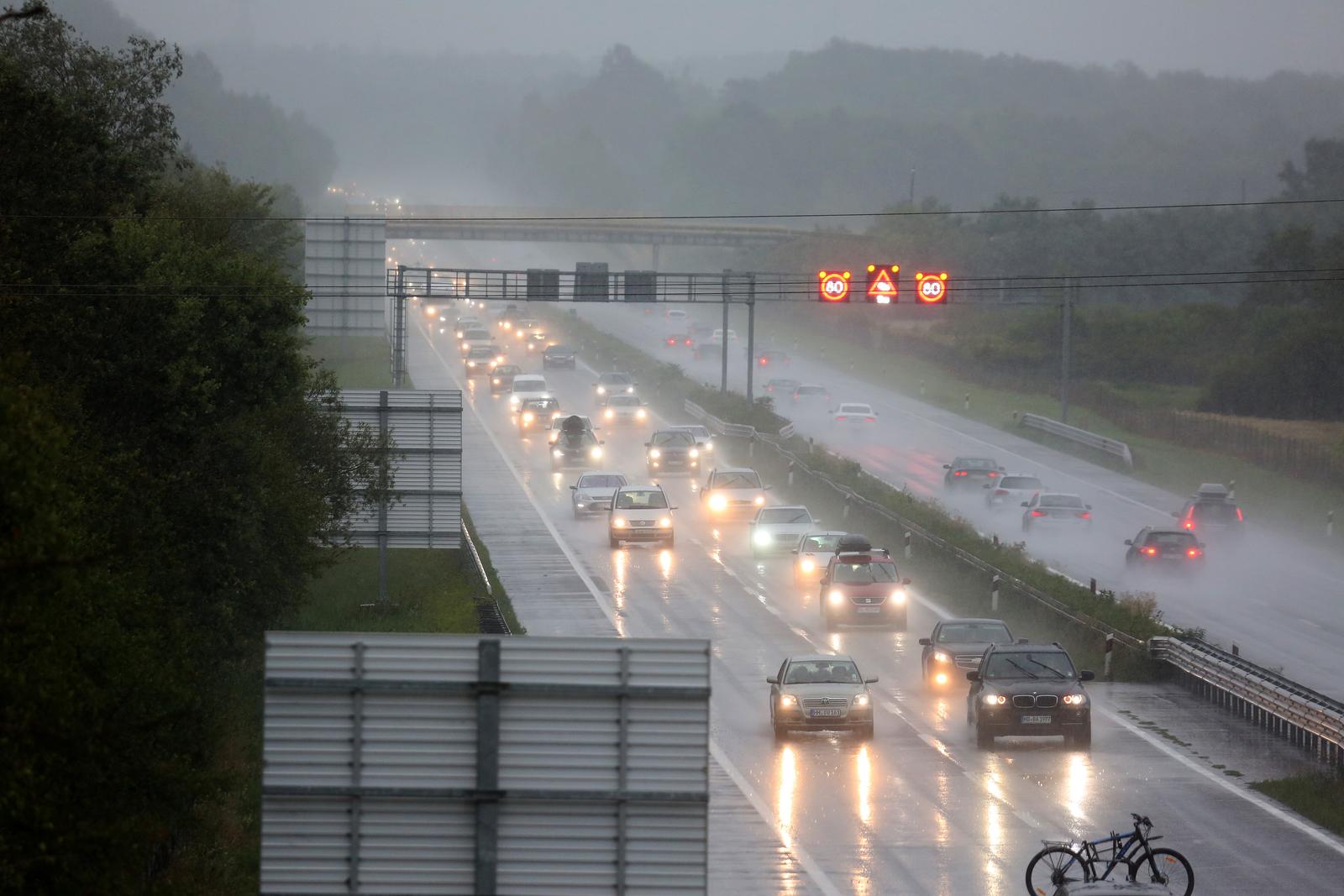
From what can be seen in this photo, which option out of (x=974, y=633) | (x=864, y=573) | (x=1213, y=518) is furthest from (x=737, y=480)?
(x=974, y=633)

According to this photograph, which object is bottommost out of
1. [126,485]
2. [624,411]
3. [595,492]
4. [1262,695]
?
[1262,695]

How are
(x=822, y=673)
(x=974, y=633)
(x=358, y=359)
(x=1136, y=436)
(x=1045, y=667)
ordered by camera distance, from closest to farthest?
(x=1045, y=667), (x=822, y=673), (x=974, y=633), (x=1136, y=436), (x=358, y=359)

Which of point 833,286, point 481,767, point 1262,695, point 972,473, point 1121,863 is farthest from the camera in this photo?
point 972,473

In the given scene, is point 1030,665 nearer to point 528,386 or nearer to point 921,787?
point 921,787

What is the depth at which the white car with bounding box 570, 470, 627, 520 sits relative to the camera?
53000mm

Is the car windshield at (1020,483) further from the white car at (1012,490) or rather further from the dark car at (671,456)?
the dark car at (671,456)

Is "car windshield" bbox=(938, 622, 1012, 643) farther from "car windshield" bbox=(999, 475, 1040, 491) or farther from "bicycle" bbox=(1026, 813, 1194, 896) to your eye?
"car windshield" bbox=(999, 475, 1040, 491)

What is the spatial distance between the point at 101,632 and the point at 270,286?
12364 mm

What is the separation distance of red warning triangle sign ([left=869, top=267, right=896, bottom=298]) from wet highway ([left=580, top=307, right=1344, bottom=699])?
841cm

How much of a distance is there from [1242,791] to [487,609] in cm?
1509

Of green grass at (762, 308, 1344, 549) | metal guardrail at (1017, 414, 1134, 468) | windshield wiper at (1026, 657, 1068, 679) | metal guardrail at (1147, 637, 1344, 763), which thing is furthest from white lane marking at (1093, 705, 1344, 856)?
metal guardrail at (1017, 414, 1134, 468)

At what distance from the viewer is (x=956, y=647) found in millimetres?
30219

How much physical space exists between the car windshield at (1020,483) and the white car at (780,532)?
10902mm

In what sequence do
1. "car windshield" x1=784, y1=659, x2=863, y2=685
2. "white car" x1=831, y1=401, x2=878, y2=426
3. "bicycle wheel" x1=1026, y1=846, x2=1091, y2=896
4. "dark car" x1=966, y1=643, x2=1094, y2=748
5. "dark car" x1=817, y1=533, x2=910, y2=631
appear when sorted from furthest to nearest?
"white car" x1=831, y1=401, x2=878, y2=426 → "dark car" x1=817, y1=533, x2=910, y2=631 → "car windshield" x1=784, y1=659, x2=863, y2=685 → "dark car" x1=966, y1=643, x2=1094, y2=748 → "bicycle wheel" x1=1026, y1=846, x2=1091, y2=896
